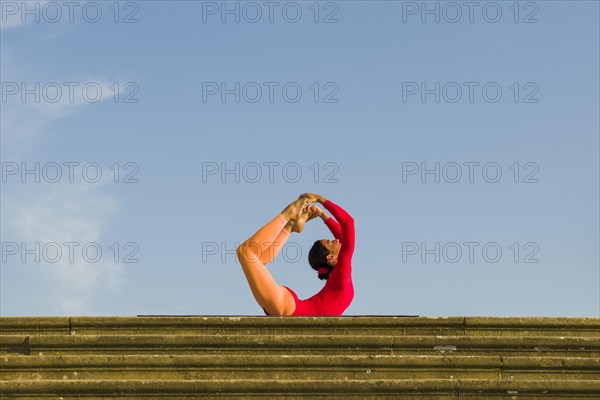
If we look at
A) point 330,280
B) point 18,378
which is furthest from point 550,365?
point 18,378

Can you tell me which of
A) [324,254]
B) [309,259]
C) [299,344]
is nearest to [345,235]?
[324,254]

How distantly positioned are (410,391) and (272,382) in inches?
42.1

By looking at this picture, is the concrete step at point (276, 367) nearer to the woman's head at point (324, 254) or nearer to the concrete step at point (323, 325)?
the concrete step at point (323, 325)

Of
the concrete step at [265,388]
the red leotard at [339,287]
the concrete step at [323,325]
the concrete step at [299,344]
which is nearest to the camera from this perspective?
the concrete step at [265,388]

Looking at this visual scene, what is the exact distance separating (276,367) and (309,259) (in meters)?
2.52

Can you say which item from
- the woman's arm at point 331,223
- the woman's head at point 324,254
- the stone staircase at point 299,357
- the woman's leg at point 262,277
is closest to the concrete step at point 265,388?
the stone staircase at point 299,357

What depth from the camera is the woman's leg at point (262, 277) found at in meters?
9.31

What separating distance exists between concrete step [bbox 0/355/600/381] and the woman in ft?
4.82

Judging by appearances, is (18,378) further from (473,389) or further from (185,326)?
(473,389)

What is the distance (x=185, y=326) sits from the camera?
859cm

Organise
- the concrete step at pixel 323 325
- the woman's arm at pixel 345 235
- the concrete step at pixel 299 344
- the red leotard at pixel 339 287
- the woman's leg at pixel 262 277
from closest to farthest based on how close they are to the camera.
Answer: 1. the concrete step at pixel 299 344
2. the concrete step at pixel 323 325
3. the woman's leg at pixel 262 277
4. the red leotard at pixel 339 287
5. the woman's arm at pixel 345 235

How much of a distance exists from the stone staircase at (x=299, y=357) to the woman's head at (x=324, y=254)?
1.72m

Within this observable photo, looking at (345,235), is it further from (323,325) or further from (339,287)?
(323,325)

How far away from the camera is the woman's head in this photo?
10.2 metres
